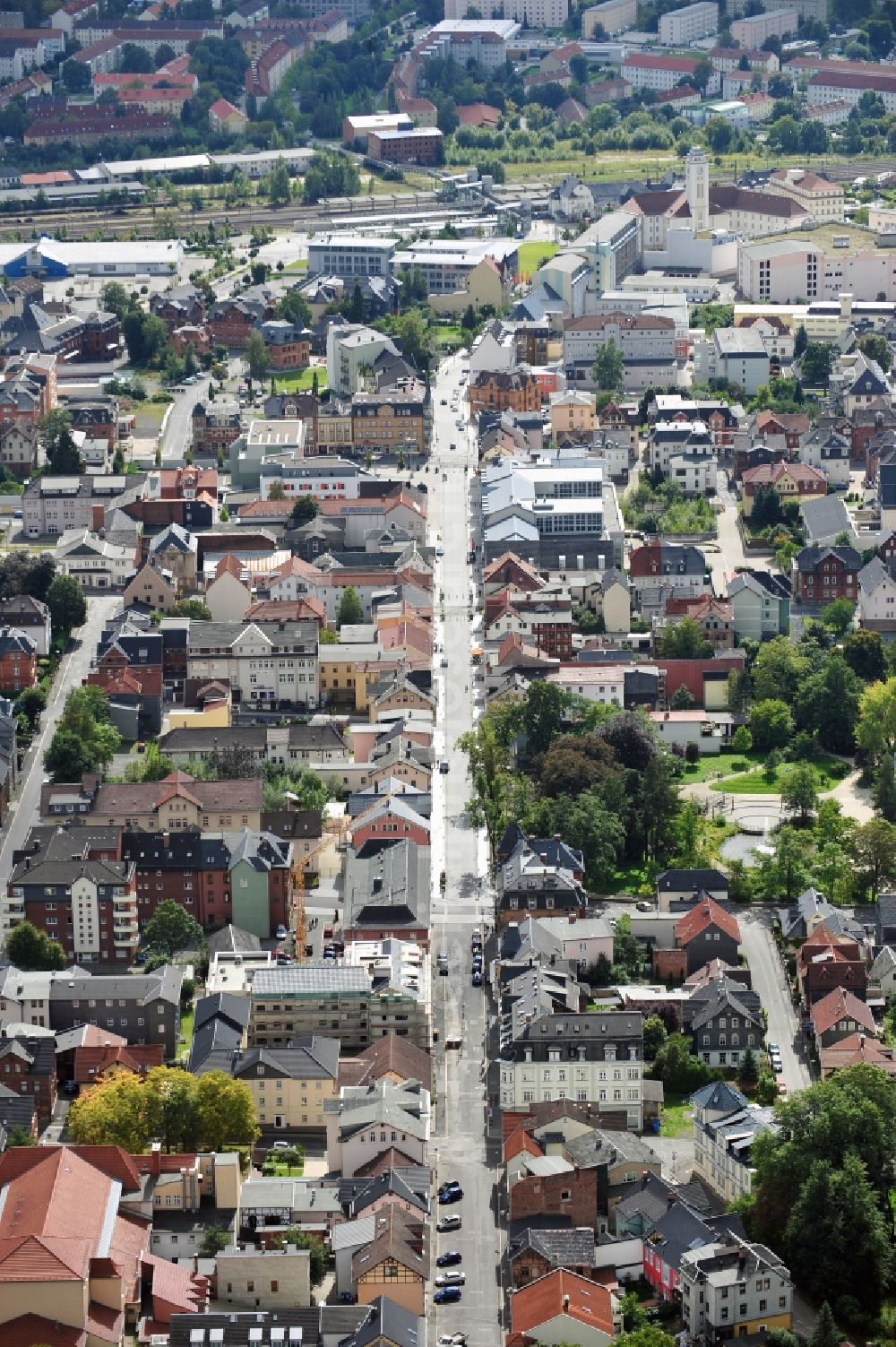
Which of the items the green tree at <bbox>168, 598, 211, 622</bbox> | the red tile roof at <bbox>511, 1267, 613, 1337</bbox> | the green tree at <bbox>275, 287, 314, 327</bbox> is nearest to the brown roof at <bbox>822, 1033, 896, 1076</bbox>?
the red tile roof at <bbox>511, 1267, 613, 1337</bbox>

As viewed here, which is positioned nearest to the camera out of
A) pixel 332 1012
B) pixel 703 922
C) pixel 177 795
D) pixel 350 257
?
pixel 332 1012

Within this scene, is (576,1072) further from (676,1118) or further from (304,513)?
(304,513)

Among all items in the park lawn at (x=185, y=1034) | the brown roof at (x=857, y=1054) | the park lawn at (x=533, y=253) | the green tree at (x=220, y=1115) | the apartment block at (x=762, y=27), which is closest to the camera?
the green tree at (x=220, y=1115)

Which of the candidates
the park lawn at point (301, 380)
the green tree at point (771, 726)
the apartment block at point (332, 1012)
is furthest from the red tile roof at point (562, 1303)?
the park lawn at point (301, 380)

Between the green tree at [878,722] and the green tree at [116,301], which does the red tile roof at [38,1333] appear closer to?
the green tree at [878,722]

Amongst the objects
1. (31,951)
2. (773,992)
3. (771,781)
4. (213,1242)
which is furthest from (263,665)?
(213,1242)

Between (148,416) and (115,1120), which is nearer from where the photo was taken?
(115,1120)
